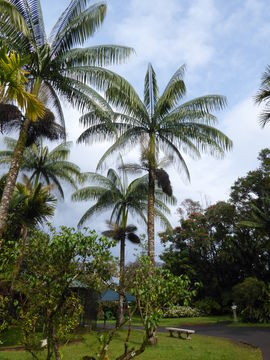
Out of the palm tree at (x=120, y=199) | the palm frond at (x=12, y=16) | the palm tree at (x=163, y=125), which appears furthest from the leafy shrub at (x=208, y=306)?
the palm frond at (x=12, y=16)

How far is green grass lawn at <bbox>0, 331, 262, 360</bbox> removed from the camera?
977 cm

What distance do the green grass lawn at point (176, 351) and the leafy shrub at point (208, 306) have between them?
646 inches

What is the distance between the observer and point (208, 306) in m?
28.8

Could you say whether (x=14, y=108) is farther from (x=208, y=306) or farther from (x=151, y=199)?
(x=208, y=306)

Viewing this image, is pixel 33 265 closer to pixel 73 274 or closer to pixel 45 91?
pixel 73 274

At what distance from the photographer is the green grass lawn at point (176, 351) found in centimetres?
977

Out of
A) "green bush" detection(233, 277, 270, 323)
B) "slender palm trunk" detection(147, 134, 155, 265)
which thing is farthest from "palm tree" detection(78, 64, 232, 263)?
"green bush" detection(233, 277, 270, 323)

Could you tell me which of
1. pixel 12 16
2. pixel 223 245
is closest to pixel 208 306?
pixel 223 245

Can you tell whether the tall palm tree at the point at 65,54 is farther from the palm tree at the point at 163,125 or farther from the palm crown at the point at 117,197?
the palm crown at the point at 117,197

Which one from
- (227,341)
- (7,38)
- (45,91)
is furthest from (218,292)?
(7,38)

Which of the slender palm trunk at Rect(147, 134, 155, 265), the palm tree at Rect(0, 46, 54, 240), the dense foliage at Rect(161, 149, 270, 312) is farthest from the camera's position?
the dense foliage at Rect(161, 149, 270, 312)

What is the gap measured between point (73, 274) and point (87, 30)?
27.6 feet

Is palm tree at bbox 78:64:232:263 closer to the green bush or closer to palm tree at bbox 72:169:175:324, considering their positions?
palm tree at bbox 72:169:175:324

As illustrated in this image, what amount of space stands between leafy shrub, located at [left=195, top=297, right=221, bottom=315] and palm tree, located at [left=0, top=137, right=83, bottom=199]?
54.1 ft
